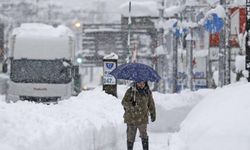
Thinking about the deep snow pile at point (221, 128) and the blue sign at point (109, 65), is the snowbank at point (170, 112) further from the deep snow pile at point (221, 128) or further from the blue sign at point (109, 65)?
the deep snow pile at point (221, 128)

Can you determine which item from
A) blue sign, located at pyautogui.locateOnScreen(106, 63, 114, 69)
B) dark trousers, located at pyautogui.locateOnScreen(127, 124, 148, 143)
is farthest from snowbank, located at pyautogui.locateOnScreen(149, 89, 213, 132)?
dark trousers, located at pyautogui.locateOnScreen(127, 124, 148, 143)

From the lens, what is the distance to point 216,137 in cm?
783

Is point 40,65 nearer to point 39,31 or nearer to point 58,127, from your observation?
point 39,31

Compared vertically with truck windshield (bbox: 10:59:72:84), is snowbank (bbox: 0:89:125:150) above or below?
below

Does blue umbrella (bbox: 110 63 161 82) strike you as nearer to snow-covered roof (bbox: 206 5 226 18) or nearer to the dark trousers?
the dark trousers

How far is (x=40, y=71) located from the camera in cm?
2411

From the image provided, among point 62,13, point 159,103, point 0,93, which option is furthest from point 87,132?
point 62,13

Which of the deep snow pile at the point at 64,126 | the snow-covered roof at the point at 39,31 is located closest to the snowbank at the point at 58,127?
the deep snow pile at the point at 64,126

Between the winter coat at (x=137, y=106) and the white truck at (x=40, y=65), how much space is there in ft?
37.7

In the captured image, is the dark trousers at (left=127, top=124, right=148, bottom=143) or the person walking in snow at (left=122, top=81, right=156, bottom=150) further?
the dark trousers at (left=127, top=124, right=148, bottom=143)

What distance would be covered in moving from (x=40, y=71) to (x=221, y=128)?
16.8 m

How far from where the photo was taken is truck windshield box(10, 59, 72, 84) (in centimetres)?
2403

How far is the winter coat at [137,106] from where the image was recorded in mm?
12625

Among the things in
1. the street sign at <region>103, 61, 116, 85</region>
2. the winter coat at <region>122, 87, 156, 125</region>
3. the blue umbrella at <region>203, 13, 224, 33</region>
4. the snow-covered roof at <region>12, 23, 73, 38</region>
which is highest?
the blue umbrella at <region>203, 13, 224, 33</region>
